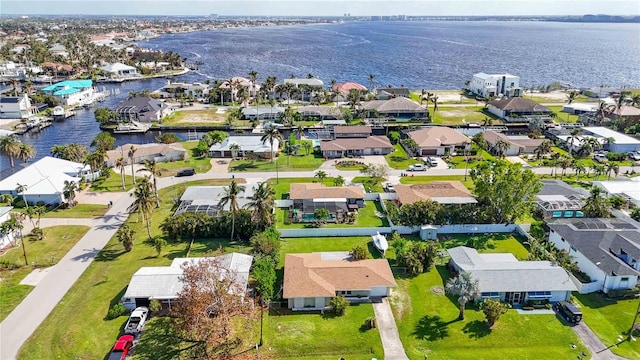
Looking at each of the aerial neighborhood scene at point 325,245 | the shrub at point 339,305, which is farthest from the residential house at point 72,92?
the shrub at point 339,305

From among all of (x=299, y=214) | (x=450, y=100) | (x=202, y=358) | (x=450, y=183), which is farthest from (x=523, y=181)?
(x=450, y=100)

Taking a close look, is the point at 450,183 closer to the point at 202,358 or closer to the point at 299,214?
the point at 299,214

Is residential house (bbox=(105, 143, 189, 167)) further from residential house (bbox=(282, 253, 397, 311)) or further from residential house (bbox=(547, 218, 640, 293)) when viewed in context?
residential house (bbox=(547, 218, 640, 293))

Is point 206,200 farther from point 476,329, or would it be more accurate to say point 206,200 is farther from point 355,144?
point 476,329

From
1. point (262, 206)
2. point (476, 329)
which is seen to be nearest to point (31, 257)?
point (262, 206)

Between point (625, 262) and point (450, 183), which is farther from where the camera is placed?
point (450, 183)

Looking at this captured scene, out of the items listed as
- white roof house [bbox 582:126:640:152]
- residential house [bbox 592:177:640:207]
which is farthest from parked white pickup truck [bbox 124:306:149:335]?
white roof house [bbox 582:126:640:152]
